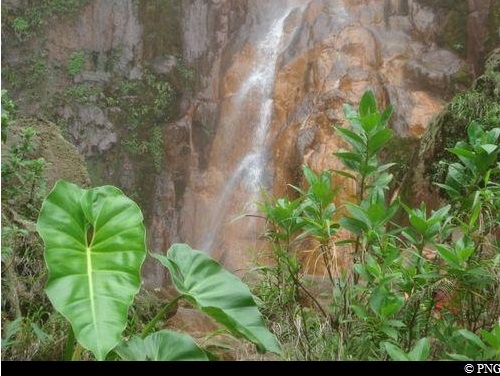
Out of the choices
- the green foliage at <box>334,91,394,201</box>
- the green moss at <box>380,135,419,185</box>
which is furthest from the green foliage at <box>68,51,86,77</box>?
the green foliage at <box>334,91,394,201</box>

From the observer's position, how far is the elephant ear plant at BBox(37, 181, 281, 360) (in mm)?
1591

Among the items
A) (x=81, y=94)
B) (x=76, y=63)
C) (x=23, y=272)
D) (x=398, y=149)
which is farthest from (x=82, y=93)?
(x=23, y=272)

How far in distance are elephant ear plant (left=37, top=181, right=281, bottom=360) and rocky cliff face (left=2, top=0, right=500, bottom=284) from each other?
22.5 feet

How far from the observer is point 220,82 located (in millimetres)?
11477

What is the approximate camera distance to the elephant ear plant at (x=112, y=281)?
1.59m

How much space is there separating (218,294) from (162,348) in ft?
1.01

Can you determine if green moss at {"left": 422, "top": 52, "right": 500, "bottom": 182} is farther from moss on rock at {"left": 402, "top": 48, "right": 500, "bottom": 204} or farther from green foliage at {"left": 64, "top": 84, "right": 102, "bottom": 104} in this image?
green foliage at {"left": 64, "top": 84, "right": 102, "bottom": 104}

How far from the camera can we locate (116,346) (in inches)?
64.4

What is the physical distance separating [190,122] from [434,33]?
4.96 m

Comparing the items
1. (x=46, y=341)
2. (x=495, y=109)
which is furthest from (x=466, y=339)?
(x=495, y=109)

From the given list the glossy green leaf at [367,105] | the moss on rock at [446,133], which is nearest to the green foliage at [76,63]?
the moss on rock at [446,133]

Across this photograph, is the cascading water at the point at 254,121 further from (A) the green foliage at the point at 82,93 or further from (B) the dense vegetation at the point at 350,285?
(B) the dense vegetation at the point at 350,285

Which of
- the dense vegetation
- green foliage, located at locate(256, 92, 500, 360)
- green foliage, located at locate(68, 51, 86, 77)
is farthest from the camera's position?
green foliage, located at locate(68, 51, 86, 77)

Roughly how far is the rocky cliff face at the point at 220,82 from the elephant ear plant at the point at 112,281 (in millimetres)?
6847
